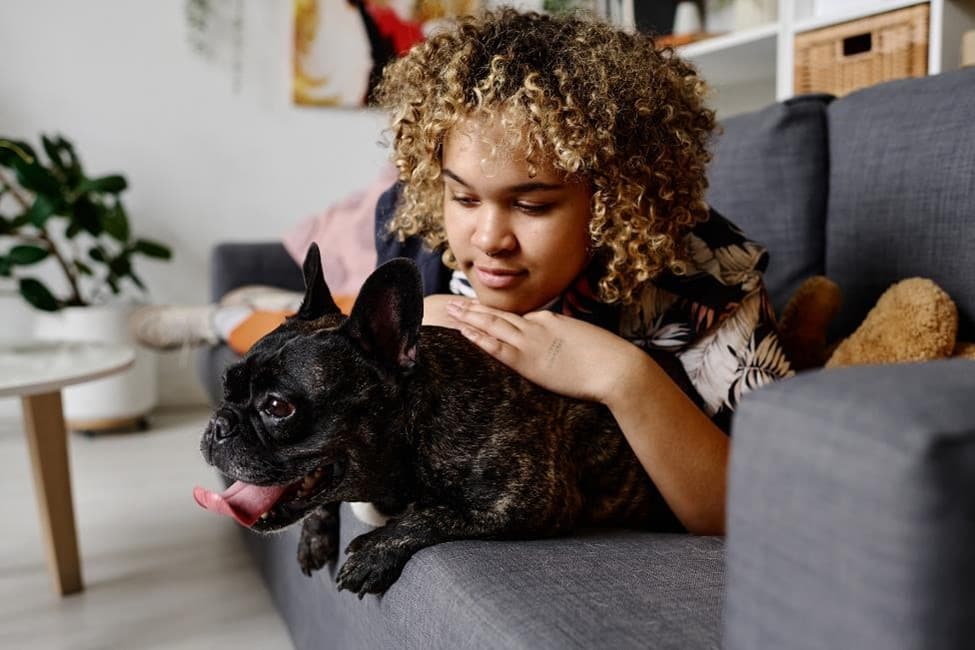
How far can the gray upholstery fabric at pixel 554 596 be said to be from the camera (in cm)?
74

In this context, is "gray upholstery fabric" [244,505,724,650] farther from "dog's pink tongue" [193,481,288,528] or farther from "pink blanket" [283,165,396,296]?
"pink blanket" [283,165,396,296]

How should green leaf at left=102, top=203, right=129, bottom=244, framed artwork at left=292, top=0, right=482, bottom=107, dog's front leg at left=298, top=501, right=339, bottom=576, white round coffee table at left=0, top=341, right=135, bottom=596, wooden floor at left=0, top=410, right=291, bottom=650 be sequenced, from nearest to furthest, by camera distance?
dog's front leg at left=298, top=501, right=339, bottom=576, wooden floor at left=0, top=410, right=291, bottom=650, white round coffee table at left=0, top=341, right=135, bottom=596, green leaf at left=102, top=203, right=129, bottom=244, framed artwork at left=292, top=0, right=482, bottom=107

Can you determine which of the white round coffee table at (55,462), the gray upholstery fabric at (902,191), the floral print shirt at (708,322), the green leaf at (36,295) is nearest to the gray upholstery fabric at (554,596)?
the floral print shirt at (708,322)

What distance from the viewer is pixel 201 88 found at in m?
3.69

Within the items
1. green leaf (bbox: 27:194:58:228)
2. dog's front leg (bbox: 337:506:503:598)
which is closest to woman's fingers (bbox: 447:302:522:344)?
dog's front leg (bbox: 337:506:503:598)

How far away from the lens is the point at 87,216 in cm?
310

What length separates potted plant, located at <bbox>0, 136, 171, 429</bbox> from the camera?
2.98 m

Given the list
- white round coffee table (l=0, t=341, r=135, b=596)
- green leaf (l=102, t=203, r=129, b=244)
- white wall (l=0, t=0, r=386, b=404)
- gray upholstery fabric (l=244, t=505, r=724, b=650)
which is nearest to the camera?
gray upholstery fabric (l=244, t=505, r=724, b=650)

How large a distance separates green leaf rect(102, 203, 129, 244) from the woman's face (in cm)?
247

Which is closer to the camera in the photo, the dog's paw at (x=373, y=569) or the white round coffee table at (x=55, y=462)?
the dog's paw at (x=373, y=569)

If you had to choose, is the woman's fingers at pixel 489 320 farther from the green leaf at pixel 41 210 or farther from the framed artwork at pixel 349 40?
the framed artwork at pixel 349 40

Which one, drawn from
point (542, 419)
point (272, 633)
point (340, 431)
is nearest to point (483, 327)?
point (542, 419)

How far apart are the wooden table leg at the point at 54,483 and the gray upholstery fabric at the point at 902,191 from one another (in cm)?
162

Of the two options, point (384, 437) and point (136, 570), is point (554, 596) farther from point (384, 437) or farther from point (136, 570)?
point (136, 570)
